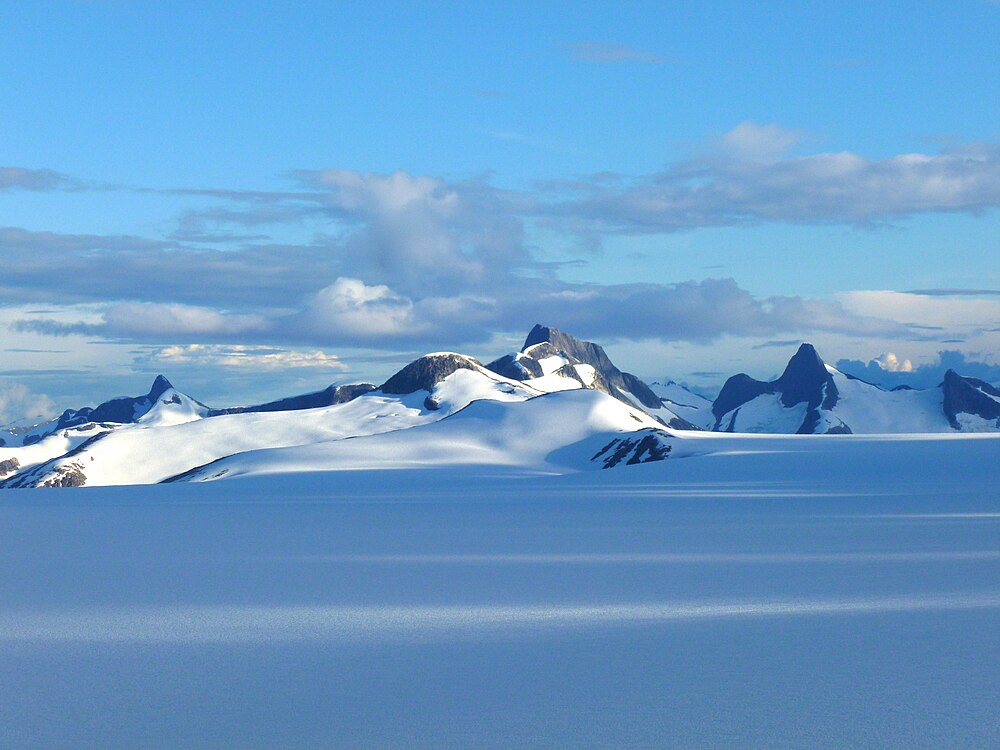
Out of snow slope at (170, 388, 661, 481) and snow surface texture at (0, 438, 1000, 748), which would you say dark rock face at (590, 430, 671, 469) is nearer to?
snow slope at (170, 388, 661, 481)

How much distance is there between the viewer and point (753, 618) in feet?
61.0

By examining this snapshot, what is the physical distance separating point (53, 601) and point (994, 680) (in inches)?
681

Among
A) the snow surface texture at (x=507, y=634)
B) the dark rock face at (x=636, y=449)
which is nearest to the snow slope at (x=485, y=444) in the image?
the dark rock face at (x=636, y=449)

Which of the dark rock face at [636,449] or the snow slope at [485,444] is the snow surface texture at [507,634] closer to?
the dark rock face at [636,449]

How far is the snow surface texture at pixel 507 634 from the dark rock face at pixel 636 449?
8214 centimetres

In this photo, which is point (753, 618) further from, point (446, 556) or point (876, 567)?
point (446, 556)

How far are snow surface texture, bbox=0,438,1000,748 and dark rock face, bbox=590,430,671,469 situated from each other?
82144 millimetres

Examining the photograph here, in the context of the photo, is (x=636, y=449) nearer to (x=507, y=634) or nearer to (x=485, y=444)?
(x=485, y=444)

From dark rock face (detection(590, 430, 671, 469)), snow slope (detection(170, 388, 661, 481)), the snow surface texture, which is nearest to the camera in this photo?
the snow surface texture

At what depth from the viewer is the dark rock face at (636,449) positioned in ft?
403

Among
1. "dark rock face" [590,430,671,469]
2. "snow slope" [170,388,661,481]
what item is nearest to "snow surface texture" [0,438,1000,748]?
"dark rock face" [590,430,671,469]

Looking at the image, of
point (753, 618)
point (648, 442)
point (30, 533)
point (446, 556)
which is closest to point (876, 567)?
point (753, 618)

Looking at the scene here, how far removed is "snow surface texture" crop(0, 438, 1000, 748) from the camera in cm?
1224

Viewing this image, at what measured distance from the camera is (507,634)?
57.1 feet
